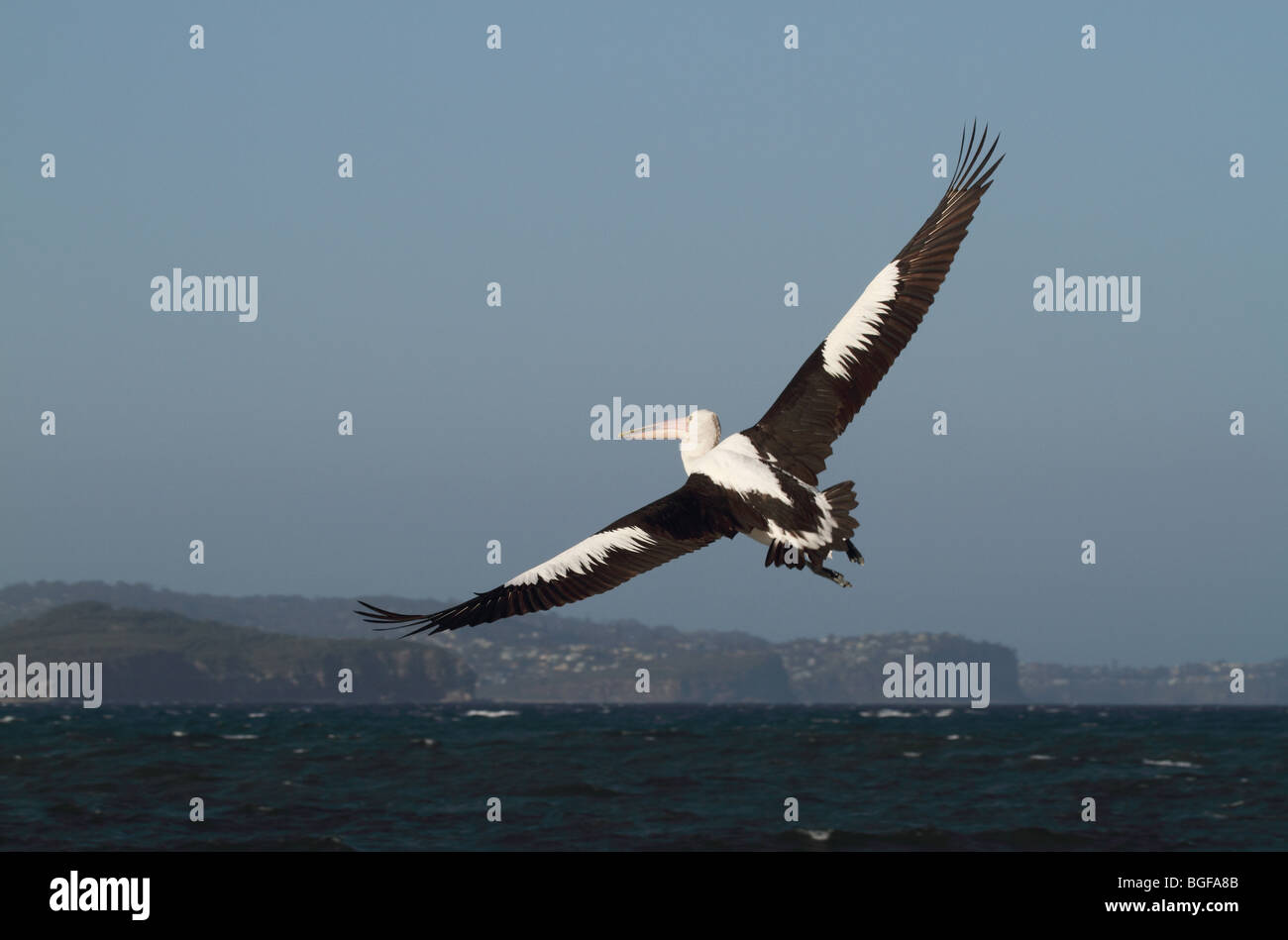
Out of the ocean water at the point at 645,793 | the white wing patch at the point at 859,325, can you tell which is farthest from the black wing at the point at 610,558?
the ocean water at the point at 645,793

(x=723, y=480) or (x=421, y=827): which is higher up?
(x=723, y=480)

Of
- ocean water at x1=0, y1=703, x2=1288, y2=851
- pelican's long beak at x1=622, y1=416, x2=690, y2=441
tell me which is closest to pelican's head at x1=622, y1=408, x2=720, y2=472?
pelican's long beak at x1=622, y1=416, x2=690, y2=441

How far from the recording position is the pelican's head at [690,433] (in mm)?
10859

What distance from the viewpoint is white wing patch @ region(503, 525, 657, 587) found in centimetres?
1192

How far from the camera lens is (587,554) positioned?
487 inches

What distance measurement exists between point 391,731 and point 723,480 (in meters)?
87.1

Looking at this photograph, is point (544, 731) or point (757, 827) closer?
point (757, 827)

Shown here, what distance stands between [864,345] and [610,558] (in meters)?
2.86

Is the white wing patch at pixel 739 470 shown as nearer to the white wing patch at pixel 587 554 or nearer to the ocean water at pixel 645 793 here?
the white wing patch at pixel 587 554

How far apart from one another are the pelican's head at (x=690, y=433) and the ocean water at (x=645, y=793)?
2874cm
